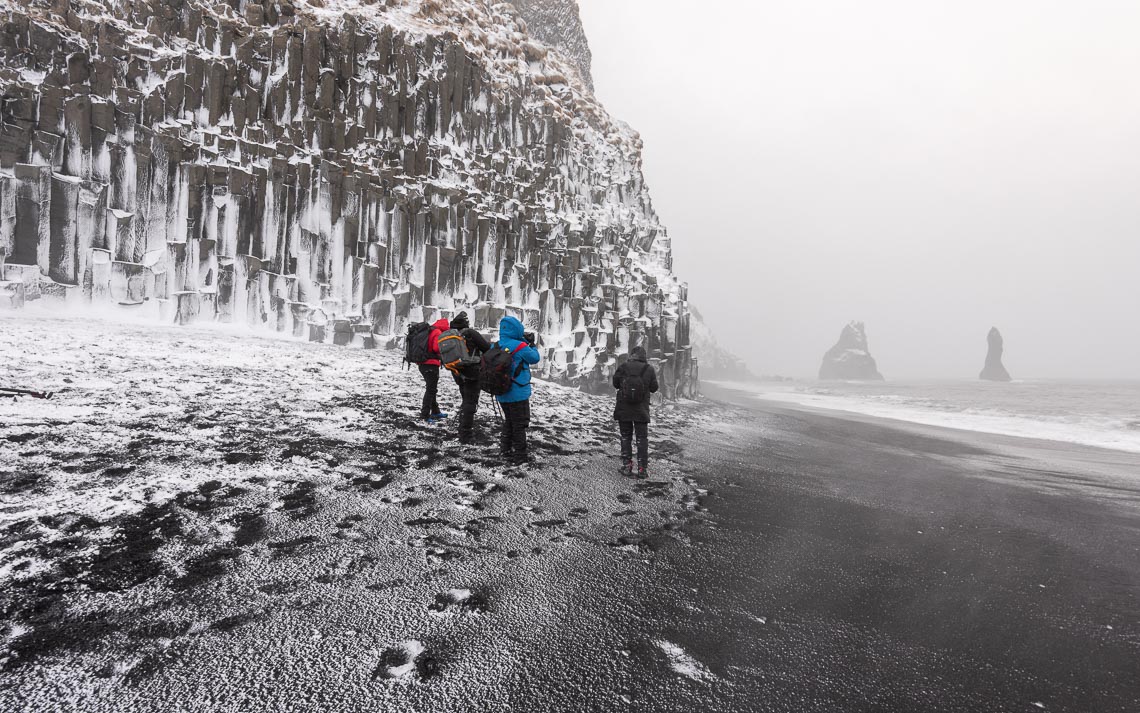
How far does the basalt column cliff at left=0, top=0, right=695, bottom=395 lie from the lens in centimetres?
1667

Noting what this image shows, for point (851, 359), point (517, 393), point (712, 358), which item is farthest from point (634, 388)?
point (851, 359)

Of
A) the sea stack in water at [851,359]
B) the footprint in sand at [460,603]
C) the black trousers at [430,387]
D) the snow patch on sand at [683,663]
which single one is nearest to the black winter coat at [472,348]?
the black trousers at [430,387]

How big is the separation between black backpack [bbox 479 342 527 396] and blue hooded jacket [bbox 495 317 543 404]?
0.04 metres

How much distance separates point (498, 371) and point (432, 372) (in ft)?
8.97

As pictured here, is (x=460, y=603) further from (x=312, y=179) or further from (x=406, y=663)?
(x=312, y=179)

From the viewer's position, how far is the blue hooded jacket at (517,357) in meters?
7.16

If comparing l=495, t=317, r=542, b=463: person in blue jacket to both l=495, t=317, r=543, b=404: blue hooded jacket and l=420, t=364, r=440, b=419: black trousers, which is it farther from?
l=420, t=364, r=440, b=419: black trousers

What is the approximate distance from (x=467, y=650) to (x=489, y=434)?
19.9 feet

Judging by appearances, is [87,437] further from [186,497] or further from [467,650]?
[467,650]

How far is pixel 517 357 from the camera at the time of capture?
7145 mm

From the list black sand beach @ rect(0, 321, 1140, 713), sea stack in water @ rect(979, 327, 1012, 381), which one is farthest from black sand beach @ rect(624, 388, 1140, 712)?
sea stack in water @ rect(979, 327, 1012, 381)

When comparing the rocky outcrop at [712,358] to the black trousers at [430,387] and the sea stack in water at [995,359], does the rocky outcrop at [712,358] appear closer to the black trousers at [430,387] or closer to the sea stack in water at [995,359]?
the sea stack in water at [995,359]

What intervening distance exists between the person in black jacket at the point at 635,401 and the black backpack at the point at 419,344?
3.87 meters

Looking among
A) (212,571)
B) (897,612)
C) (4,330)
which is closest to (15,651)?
(212,571)
